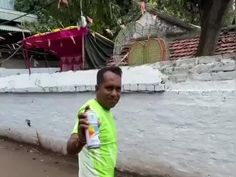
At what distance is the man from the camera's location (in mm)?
3156

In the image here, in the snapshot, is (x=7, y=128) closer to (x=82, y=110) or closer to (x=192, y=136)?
(x=192, y=136)

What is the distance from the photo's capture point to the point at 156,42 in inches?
317

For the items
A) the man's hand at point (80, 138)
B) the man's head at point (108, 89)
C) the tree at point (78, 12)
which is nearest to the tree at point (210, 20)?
the tree at point (78, 12)

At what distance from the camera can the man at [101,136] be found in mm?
3156

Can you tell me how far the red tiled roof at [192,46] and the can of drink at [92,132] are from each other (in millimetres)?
5950

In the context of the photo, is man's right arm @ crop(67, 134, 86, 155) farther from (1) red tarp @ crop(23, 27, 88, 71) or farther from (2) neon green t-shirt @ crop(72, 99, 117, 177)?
(1) red tarp @ crop(23, 27, 88, 71)

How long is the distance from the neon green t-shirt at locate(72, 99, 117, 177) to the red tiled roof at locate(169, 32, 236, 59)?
5786mm

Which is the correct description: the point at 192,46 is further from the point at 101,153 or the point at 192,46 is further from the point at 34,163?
the point at 101,153

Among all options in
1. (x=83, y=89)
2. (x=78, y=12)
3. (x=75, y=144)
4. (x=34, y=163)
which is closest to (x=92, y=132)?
(x=75, y=144)

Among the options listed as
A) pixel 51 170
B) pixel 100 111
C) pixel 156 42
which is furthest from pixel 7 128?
pixel 100 111

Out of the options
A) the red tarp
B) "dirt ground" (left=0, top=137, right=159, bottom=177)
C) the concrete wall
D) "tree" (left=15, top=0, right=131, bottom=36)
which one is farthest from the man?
the red tarp

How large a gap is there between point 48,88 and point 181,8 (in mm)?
3370

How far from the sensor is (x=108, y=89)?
329 centimetres

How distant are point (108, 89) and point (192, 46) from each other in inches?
272
